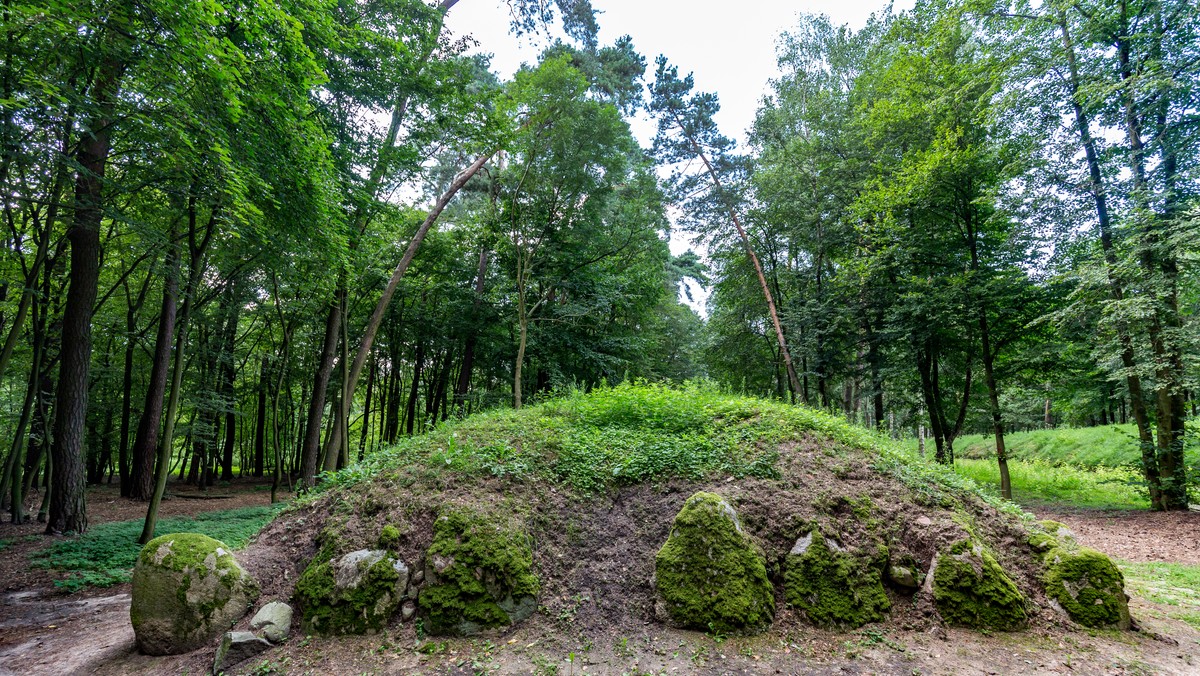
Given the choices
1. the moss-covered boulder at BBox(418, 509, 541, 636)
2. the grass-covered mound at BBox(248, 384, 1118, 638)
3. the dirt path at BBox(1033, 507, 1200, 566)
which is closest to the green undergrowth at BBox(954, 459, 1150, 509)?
the dirt path at BBox(1033, 507, 1200, 566)

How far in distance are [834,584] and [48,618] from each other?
25.9 ft

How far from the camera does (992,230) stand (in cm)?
1127

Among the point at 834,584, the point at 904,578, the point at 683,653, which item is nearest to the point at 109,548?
the point at 683,653

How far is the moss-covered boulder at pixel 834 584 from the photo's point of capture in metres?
3.92

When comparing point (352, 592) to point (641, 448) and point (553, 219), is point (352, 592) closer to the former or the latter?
point (641, 448)

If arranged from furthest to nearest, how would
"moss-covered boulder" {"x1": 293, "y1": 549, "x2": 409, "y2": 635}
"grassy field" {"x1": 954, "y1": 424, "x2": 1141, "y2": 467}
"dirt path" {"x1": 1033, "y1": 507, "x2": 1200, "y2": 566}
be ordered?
"grassy field" {"x1": 954, "y1": 424, "x2": 1141, "y2": 467} < "dirt path" {"x1": 1033, "y1": 507, "x2": 1200, "y2": 566} < "moss-covered boulder" {"x1": 293, "y1": 549, "x2": 409, "y2": 635}

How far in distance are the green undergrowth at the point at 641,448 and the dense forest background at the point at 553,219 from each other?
3706 mm

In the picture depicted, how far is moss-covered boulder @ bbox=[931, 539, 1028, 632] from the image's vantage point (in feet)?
12.5

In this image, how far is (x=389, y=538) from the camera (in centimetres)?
427

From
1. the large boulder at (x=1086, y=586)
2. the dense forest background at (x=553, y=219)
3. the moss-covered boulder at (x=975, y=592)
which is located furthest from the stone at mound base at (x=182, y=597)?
the large boulder at (x=1086, y=586)

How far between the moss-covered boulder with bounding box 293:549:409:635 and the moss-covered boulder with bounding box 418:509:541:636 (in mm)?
289

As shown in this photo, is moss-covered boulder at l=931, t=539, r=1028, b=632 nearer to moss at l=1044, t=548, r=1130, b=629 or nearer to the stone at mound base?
moss at l=1044, t=548, r=1130, b=629

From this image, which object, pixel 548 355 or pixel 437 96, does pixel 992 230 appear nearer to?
pixel 548 355

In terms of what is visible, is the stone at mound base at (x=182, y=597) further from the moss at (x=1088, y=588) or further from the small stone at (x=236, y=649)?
the moss at (x=1088, y=588)
